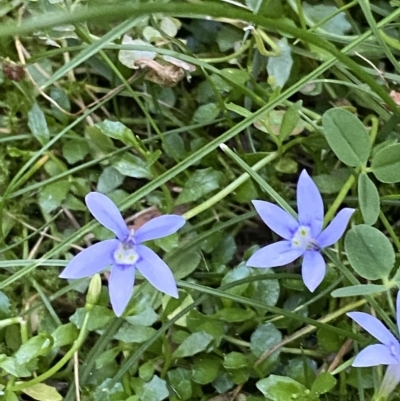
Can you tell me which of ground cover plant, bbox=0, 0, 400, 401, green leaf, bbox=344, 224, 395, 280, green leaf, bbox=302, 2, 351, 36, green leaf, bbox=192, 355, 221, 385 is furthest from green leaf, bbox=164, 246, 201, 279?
green leaf, bbox=302, 2, 351, 36

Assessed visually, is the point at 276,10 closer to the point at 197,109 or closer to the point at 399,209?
the point at 197,109

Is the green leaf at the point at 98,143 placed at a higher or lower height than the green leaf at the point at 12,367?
higher

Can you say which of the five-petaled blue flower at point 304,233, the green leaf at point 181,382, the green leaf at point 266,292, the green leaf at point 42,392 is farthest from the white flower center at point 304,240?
the green leaf at point 42,392

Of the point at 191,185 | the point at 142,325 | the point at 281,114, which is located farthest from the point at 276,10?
the point at 142,325

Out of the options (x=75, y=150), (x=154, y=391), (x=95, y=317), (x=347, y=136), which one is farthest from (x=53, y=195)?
(x=347, y=136)

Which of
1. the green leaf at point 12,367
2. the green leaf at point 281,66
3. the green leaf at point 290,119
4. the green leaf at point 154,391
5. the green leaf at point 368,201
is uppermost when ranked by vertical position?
the green leaf at point 281,66

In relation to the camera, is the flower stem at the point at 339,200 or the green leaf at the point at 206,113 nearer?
the flower stem at the point at 339,200

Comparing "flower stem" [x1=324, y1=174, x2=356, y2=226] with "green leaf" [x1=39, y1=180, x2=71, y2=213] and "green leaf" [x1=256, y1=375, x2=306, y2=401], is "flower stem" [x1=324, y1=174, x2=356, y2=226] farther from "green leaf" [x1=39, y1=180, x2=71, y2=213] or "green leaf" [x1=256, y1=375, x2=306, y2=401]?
"green leaf" [x1=39, y1=180, x2=71, y2=213]

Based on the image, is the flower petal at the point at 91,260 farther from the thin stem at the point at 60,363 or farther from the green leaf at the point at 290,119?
the green leaf at the point at 290,119
